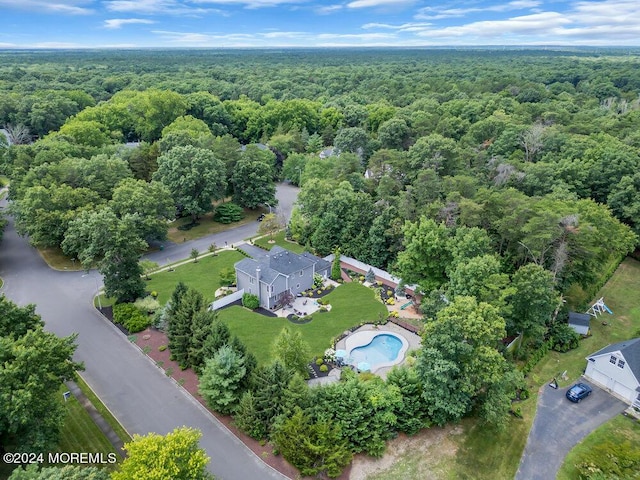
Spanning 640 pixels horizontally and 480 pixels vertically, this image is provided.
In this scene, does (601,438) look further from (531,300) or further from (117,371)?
(117,371)

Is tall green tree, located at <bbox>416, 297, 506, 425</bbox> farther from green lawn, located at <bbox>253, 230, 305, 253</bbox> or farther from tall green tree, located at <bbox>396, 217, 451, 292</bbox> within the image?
green lawn, located at <bbox>253, 230, 305, 253</bbox>

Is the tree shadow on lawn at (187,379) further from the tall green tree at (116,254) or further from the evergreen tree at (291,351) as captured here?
the evergreen tree at (291,351)

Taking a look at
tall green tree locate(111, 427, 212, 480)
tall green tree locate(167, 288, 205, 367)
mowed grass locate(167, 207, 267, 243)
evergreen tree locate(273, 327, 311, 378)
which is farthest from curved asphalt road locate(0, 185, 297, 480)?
mowed grass locate(167, 207, 267, 243)

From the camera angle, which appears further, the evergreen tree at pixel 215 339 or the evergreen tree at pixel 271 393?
the evergreen tree at pixel 215 339

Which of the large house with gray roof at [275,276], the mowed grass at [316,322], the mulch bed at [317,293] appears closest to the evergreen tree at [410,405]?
the mowed grass at [316,322]

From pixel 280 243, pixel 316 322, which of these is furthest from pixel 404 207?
pixel 280 243

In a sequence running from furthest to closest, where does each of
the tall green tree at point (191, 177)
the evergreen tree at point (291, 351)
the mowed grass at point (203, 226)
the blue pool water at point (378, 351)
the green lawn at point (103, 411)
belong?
the tall green tree at point (191, 177) → the mowed grass at point (203, 226) → the blue pool water at point (378, 351) → the evergreen tree at point (291, 351) → the green lawn at point (103, 411)
